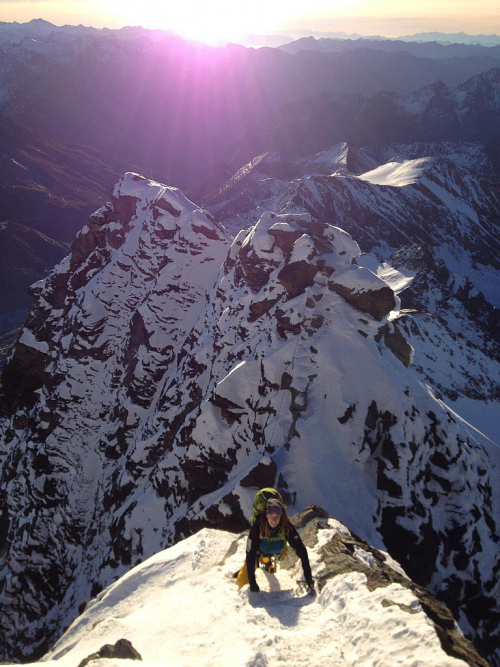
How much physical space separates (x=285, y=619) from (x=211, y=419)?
17.3 meters

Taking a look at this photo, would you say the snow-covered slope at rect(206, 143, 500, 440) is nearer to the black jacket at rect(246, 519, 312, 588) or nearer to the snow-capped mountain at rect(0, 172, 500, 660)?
the snow-capped mountain at rect(0, 172, 500, 660)

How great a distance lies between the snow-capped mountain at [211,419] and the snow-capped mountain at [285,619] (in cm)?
902

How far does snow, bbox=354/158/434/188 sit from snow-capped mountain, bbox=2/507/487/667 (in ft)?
400

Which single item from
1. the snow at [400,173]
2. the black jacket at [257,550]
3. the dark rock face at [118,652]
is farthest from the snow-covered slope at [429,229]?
the dark rock face at [118,652]

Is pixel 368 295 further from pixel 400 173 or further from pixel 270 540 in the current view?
pixel 400 173

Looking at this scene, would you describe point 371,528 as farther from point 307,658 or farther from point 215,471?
point 307,658

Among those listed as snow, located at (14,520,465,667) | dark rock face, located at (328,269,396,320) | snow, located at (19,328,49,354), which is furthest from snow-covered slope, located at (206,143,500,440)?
snow, located at (19,328,49,354)

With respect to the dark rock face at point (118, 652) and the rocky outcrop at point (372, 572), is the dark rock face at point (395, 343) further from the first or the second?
the dark rock face at point (118, 652)

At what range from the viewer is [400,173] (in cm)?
13188

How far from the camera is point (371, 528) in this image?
20828 millimetres

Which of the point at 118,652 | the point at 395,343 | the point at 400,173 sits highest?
the point at 400,173

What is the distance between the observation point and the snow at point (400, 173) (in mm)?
121688

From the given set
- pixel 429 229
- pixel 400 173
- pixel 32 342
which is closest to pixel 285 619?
pixel 32 342

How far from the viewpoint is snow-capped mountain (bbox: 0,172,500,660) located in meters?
22.1
